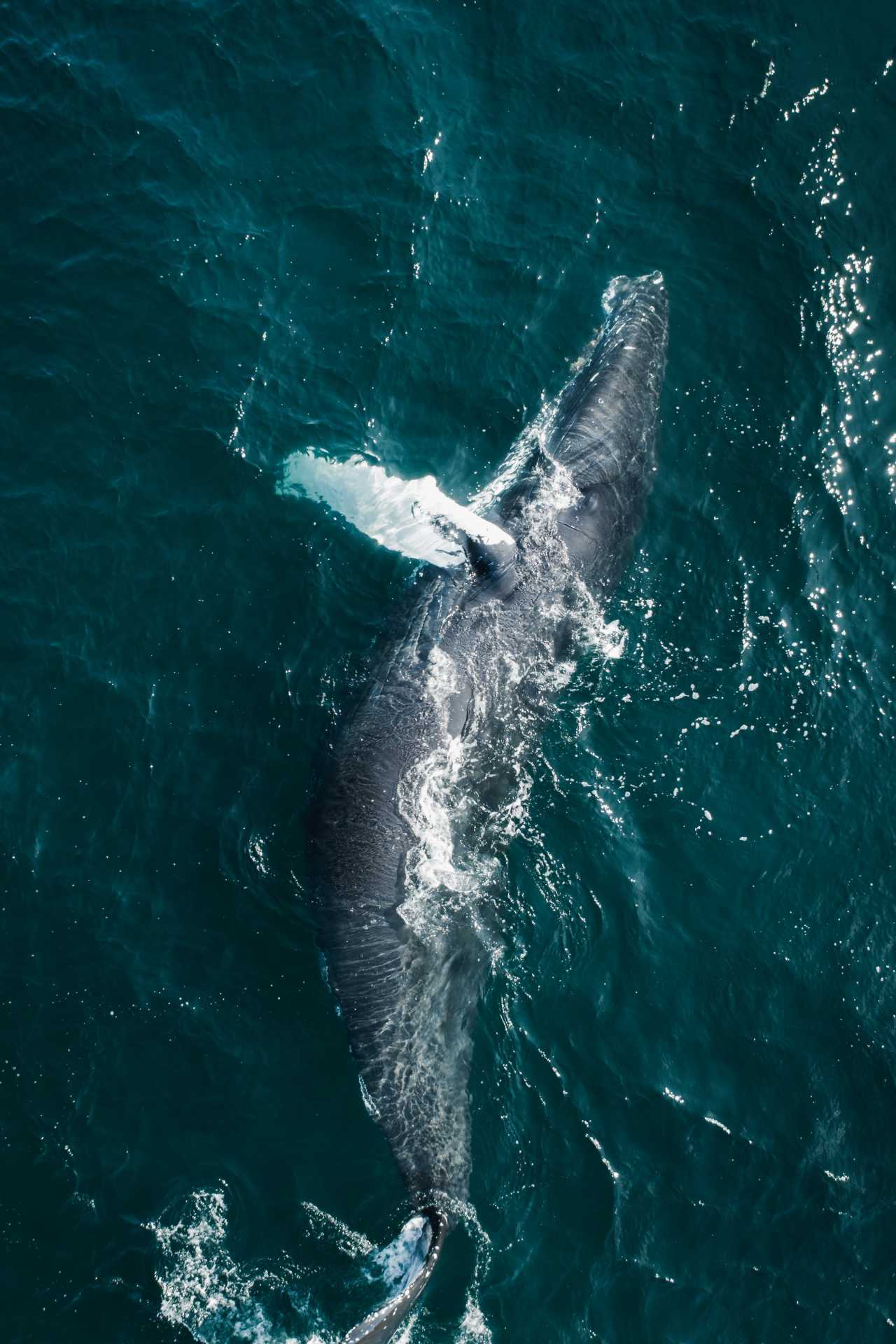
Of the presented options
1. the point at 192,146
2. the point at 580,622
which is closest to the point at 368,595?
the point at 580,622

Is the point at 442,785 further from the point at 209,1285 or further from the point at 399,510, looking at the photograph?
the point at 209,1285

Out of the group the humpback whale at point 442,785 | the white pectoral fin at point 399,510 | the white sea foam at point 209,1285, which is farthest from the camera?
the white pectoral fin at point 399,510

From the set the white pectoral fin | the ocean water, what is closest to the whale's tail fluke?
the ocean water

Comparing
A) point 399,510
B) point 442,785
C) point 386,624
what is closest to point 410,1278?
point 442,785

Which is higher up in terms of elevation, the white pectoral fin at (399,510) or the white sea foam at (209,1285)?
the white pectoral fin at (399,510)

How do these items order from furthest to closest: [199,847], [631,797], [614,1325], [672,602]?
1. [672,602]
2. [631,797]
3. [199,847]
4. [614,1325]

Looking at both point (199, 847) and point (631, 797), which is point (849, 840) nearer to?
point (631, 797)

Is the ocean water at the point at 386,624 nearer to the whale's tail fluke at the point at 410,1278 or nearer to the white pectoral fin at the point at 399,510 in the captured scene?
the white pectoral fin at the point at 399,510

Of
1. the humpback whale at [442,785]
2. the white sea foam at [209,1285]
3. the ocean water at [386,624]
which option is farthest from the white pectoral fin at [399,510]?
the white sea foam at [209,1285]

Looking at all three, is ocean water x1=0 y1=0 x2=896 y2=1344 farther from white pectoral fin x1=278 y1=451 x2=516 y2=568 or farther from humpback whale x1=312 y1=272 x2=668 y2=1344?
humpback whale x1=312 y1=272 x2=668 y2=1344
